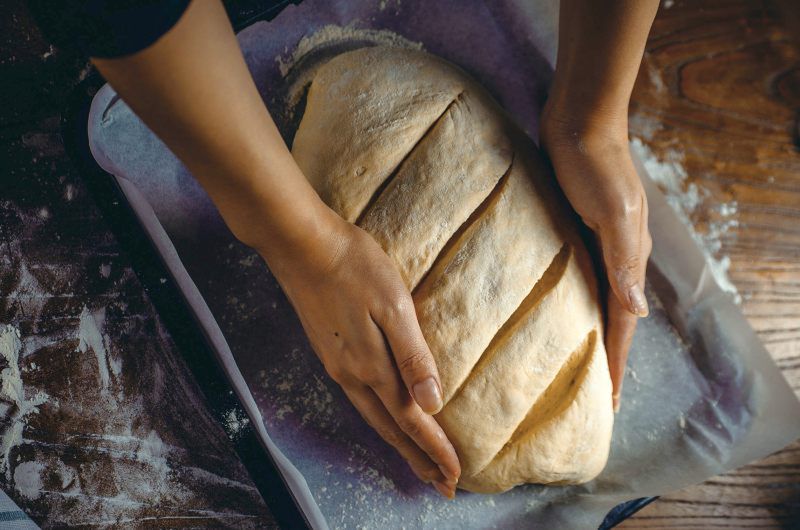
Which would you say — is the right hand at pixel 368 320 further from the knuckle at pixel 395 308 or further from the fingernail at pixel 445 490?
the fingernail at pixel 445 490

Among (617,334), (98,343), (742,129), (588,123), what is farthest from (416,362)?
(742,129)

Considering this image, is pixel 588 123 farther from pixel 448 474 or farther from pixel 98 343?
pixel 98 343

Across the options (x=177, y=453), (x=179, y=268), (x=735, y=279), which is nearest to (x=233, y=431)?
(x=177, y=453)

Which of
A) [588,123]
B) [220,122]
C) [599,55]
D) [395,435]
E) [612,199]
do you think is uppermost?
[220,122]

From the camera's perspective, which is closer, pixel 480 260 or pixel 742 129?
pixel 480 260

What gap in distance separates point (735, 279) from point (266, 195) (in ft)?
4.18

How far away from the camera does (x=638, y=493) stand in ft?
4.33

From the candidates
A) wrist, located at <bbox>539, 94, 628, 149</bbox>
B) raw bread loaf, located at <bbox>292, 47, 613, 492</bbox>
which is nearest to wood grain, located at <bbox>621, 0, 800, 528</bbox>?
wrist, located at <bbox>539, 94, 628, 149</bbox>

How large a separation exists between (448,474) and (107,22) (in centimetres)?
95

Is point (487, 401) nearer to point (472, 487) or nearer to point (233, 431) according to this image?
point (472, 487)

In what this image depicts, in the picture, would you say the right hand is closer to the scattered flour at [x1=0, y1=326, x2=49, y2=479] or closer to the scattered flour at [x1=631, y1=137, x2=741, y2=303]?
the scattered flour at [x1=0, y1=326, x2=49, y2=479]

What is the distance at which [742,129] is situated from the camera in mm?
1540

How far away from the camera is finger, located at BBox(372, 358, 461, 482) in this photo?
1062mm

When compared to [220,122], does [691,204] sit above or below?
below
